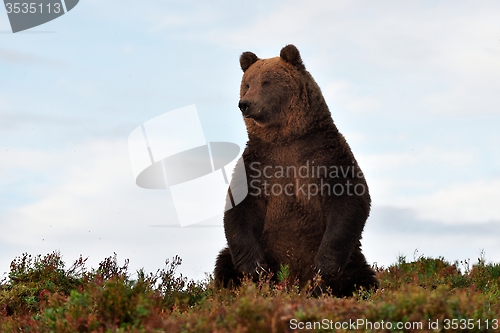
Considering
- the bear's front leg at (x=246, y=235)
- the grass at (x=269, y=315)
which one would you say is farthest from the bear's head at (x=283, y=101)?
the grass at (x=269, y=315)

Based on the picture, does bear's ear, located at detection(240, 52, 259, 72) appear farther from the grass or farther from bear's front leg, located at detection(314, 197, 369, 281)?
the grass

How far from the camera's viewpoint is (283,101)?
7.22 m

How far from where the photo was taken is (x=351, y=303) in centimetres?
500

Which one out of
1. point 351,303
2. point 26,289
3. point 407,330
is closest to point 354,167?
point 351,303

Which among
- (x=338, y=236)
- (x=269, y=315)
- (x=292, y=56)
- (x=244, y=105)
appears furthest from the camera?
(x=292, y=56)

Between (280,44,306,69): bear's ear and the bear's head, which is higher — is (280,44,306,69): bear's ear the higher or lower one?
the higher one

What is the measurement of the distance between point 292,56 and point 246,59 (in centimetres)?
69

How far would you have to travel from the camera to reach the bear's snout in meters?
6.95

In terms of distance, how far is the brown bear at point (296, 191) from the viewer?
6.98 meters

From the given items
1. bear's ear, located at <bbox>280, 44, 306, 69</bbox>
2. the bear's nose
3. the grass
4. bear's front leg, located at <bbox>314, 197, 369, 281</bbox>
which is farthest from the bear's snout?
the grass

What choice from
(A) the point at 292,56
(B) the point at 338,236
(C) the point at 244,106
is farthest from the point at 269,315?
(A) the point at 292,56

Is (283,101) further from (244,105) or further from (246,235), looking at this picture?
(246,235)

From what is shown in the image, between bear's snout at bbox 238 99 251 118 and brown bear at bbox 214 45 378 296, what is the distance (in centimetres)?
1

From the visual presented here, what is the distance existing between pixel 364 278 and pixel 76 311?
3.66 meters
